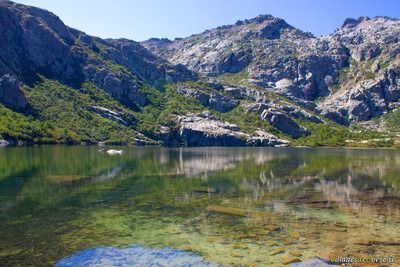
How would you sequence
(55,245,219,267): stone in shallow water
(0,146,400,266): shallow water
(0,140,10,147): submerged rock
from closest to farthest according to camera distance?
1. (55,245,219,267): stone in shallow water
2. (0,146,400,266): shallow water
3. (0,140,10,147): submerged rock

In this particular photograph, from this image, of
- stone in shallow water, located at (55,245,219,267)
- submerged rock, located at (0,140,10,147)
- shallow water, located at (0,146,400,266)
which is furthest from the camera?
submerged rock, located at (0,140,10,147)

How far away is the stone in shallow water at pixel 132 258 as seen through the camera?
21906 millimetres

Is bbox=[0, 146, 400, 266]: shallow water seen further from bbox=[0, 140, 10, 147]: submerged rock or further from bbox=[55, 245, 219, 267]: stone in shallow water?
bbox=[0, 140, 10, 147]: submerged rock

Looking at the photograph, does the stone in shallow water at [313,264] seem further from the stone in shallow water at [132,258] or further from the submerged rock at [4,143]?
the submerged rock at [4,143]

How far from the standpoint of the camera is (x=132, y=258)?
22.9m

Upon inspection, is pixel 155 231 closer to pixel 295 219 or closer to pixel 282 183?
pixel 295 219

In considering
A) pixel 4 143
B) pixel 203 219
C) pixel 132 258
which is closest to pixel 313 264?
pixel 132 258

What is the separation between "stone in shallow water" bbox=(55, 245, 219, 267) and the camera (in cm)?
2191

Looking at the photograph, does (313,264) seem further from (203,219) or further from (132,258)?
(203,219)

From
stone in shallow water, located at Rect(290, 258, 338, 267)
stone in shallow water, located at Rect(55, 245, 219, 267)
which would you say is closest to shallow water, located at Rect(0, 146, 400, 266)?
stone in shallow water, located at Rect(290, 258, 338, 267)

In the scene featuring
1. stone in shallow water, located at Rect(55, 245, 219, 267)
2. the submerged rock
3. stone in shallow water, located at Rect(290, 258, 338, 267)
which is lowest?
stone in shallow water, located at Rect(290, 258, 338, 267)

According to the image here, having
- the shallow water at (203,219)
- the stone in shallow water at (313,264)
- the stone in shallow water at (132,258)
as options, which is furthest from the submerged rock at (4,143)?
the stone in shallow water at (313,264)

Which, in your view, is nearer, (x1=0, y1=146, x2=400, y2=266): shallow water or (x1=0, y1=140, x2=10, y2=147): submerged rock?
(x1=0, y1=146, x2=400, y2=266): shallow water

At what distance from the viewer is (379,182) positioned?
63.2 meters
